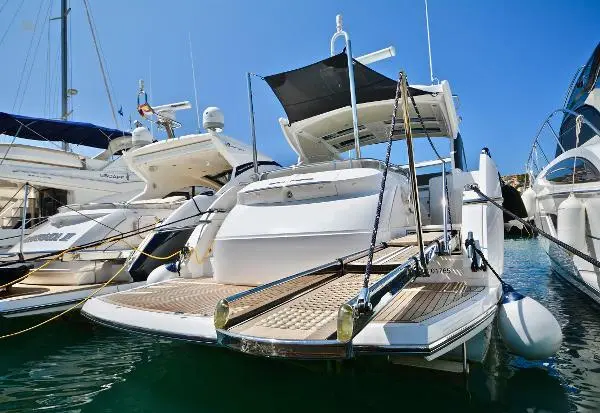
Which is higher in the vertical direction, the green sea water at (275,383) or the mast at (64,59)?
the mast at (64,59)

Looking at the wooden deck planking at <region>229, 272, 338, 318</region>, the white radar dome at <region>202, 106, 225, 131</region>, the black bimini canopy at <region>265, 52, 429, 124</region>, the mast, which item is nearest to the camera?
the wooden deck planking at <region>229, 272, 338, 318</region>

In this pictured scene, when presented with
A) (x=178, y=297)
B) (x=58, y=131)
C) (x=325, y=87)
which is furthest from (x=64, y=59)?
(x=178, y=297)

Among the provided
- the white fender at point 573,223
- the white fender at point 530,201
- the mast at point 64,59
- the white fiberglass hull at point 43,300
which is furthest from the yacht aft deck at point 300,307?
the mast at point 64,59

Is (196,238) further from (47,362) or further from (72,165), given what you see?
(72,165)

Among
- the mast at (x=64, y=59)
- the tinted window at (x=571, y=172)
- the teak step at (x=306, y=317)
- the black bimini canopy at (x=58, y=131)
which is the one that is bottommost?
the teak step at (x=306, y=317)

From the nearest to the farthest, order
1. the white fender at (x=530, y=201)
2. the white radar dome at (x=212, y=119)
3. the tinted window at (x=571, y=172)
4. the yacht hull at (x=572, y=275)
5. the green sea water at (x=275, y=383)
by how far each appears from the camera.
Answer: the green sea water at (x=275, y=383)
the tinted window at (x=571, y=172)
the yacht hull at (x=572, y=275)
the white fender at (x=530, y=201)
the white radar dome at (x=212, y=119)

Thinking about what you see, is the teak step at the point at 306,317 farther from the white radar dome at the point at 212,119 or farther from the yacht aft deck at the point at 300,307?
the white radar dome at the point at 212,119

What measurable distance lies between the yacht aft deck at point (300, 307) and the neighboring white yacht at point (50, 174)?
12.2m

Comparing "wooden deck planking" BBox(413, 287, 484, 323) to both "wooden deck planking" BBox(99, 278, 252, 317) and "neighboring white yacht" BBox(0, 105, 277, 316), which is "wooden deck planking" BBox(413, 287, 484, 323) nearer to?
"wooden deck planking" BBox(99, 278, 252, 317)

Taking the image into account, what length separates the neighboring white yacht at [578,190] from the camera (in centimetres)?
591

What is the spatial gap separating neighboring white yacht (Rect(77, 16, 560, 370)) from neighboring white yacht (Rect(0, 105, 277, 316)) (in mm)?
1779

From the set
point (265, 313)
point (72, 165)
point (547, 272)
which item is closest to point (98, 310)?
point (265, 313)

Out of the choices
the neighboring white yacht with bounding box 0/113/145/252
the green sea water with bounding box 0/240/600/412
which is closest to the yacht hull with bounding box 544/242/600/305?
the green sea water with bounding box 0/240/600/412

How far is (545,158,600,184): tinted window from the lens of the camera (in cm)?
596
